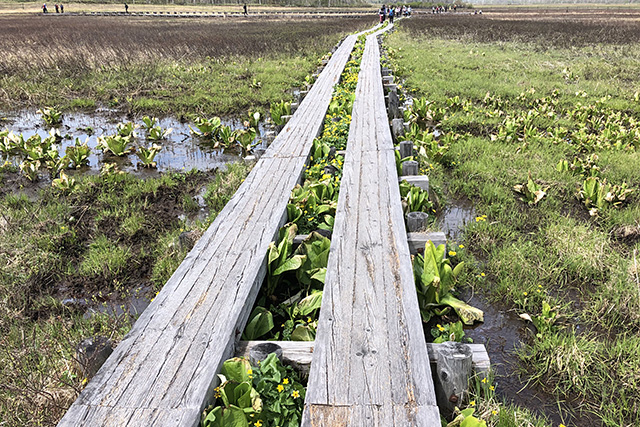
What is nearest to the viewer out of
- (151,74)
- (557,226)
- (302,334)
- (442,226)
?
(302,334)

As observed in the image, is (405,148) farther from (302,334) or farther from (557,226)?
(302,334)

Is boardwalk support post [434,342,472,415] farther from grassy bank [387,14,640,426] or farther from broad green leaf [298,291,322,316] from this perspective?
broad green leaf [298,291,322,316]

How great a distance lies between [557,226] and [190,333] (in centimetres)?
372

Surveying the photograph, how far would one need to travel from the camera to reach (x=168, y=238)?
4.22 meters

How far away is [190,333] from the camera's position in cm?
233

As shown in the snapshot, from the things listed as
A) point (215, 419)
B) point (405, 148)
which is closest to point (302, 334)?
point (215, 419)

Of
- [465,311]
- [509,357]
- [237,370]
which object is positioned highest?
[237,370]

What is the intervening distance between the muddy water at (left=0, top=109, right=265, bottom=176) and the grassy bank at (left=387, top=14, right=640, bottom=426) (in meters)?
3.66

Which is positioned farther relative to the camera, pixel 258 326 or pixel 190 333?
pixel 258 326

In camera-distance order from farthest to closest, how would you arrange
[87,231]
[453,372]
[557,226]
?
[87,231] < [557,226] < [453,372]

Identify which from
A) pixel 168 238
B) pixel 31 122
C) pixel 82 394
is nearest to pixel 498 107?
pixel 168 238

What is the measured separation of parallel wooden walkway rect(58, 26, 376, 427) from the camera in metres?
1.89

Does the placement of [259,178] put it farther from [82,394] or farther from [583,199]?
[583,199]

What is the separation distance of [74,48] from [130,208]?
13795 millimetres
